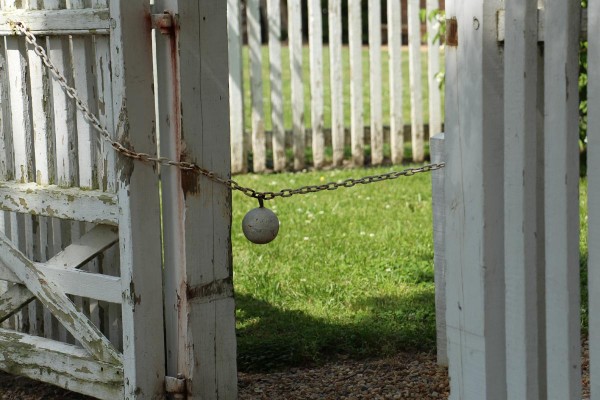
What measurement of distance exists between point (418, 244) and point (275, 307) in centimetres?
139

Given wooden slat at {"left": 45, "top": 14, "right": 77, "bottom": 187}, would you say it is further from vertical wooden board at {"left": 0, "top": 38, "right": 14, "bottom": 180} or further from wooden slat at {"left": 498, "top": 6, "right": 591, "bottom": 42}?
wooden slat at {"left": 498, "top": 6, "right": 591, "bottom": 42}

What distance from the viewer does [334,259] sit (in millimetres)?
6430

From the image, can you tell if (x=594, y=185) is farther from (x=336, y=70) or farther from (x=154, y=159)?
(x=336, y=70)

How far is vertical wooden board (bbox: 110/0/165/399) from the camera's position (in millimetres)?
3955

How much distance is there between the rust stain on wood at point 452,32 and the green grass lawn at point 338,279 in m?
1.95

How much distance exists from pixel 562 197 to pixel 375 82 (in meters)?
6.50

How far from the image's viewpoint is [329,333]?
16.7 ft

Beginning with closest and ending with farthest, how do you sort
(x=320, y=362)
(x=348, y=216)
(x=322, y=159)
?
(x=320, y=362)
(x=348, y=216)
(x=322, y=159)

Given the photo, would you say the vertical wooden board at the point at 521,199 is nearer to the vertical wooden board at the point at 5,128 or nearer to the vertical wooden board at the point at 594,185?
the vertical wooden board at the point at 594,185

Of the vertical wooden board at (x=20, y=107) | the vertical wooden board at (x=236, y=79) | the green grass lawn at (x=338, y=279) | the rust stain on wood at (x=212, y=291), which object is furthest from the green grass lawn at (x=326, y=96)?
the rust stain on wood at (x=212, y=291)

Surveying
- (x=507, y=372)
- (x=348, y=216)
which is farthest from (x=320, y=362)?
(x=348, y=216)

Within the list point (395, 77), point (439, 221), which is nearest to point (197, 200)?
point (439, 221)

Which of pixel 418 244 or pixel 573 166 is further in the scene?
pixel 418 244

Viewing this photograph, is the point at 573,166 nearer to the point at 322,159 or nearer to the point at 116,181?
the point at 116,181
